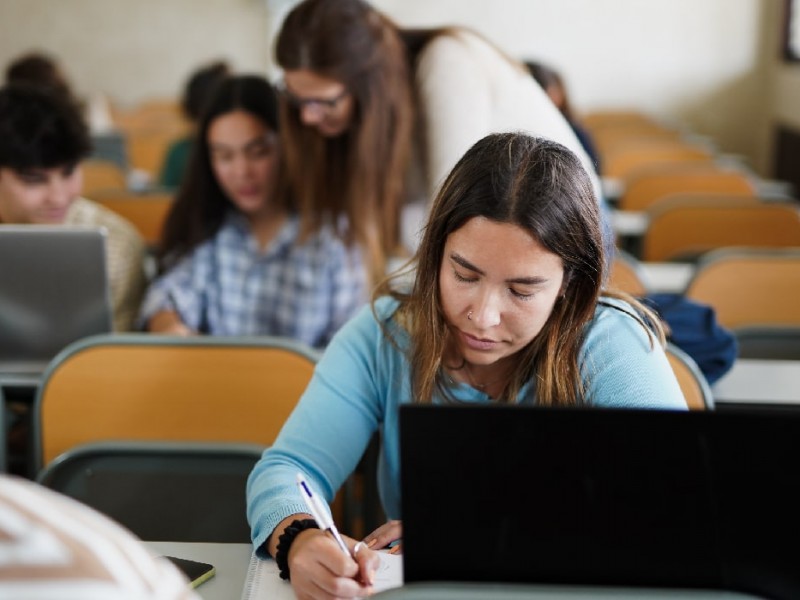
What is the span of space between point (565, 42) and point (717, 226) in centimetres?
528

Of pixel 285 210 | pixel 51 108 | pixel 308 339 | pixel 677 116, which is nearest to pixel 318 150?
pixel 285 210

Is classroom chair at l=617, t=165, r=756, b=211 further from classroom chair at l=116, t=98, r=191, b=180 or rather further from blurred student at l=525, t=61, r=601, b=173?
classroom chair at l=116, t=98, r=191, b=180

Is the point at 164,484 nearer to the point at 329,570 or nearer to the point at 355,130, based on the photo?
the point at 329,570

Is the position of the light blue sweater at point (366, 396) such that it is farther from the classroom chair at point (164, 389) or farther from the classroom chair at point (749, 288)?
the classroom chair at point (749, 288)

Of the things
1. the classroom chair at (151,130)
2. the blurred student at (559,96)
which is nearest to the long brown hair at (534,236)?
the blurred student at (559,96)

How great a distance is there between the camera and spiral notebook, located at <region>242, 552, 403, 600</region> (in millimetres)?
1159

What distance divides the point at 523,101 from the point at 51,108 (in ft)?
3.68

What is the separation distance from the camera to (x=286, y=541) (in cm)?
121

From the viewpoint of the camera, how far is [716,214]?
358cm

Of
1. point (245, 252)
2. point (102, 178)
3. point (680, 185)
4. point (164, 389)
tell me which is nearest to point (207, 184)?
point (245, 252)

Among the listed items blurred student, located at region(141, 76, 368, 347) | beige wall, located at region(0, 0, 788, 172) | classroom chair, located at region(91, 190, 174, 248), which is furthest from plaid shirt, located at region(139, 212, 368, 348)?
beige wall, located at region(0, 0, 788, 172)

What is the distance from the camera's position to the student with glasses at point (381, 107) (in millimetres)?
2189

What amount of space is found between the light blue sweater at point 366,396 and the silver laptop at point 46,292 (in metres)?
0.73

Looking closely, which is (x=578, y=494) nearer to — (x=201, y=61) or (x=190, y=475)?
(x=190, y=475)
